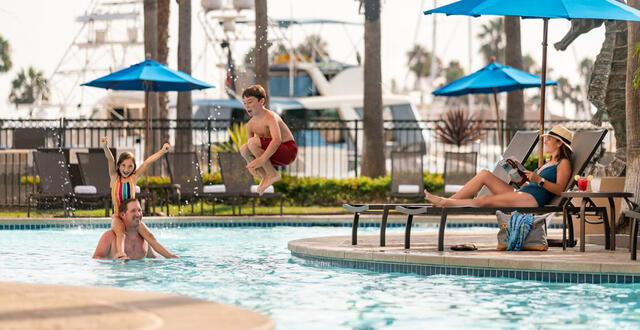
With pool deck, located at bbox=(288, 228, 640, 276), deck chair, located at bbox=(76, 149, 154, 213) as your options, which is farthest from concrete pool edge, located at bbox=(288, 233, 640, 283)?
deck chair, located at bbox=(76, 149, 154, 213)

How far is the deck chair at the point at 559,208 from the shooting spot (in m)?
10.1

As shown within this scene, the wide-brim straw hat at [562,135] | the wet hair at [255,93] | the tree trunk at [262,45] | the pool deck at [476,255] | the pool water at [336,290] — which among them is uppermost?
the tree trunk at [262,45]

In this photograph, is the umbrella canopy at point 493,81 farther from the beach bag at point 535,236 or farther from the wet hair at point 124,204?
the wet hair at point 124,204

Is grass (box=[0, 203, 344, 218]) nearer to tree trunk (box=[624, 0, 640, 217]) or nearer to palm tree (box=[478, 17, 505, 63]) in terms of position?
tree trunk (box=[624, 0, 640, 217])

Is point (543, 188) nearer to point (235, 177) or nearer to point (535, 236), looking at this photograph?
point (535, 236)

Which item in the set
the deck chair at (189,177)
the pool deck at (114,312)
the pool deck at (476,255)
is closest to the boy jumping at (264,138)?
the pool deck at (476,255)

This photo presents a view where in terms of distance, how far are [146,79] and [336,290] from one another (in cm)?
892

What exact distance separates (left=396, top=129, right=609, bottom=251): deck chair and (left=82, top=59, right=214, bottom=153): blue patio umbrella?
7.43m

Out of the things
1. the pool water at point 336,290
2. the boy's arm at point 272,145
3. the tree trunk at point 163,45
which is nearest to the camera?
the pool water at point 336,290

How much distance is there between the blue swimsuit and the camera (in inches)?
412

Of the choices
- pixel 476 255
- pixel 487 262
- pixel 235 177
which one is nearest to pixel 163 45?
pixel 235 177

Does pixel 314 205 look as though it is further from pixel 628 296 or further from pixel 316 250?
pixel 628 296

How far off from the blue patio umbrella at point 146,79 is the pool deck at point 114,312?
1022cm

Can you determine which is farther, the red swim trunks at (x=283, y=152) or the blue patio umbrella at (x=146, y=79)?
the blue patio umbrella at (x=146, y=79)
